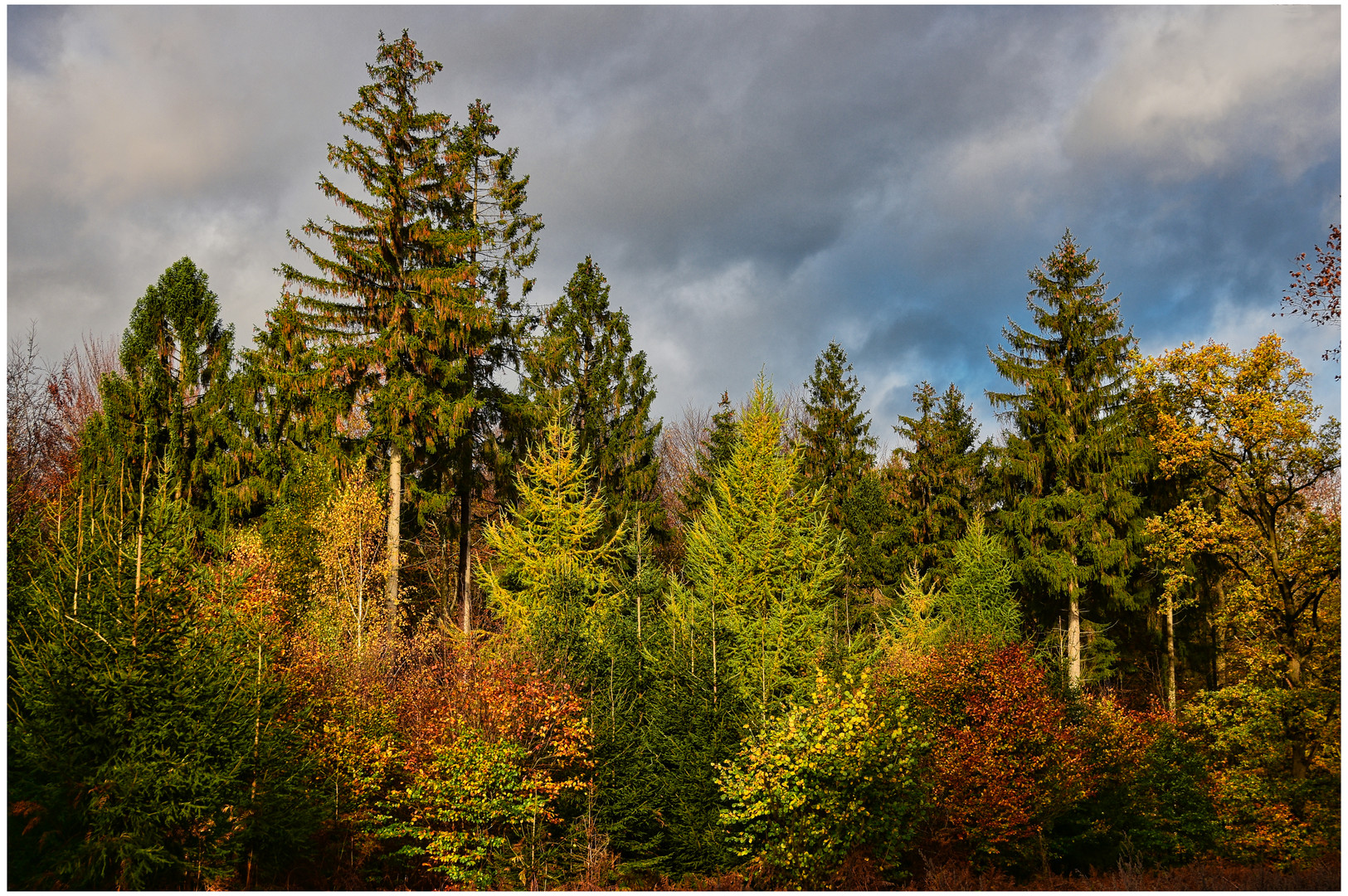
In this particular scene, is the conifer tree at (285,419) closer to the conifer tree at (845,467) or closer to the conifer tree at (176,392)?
the conifer tree at (176,392)

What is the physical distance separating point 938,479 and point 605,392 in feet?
51.1

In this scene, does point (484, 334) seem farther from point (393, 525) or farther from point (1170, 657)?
point (1170, 657)

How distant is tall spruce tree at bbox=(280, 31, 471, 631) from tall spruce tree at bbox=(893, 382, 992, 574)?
19.8 meters

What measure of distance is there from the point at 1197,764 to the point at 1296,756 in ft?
14.8

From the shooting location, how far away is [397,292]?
2322cm

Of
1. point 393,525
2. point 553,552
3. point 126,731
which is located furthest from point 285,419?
point 126,731

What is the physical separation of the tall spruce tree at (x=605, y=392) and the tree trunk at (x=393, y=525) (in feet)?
18.2

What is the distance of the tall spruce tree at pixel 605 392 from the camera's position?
88.2 feet

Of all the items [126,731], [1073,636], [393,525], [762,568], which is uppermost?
[393,525]

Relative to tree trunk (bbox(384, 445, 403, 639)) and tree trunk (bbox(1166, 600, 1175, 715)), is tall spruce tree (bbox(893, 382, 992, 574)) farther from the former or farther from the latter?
tree trunk (bbox(384, 445, 403, 639))

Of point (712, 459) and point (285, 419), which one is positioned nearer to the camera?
point (285, 419)

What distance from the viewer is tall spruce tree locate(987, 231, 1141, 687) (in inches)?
1066

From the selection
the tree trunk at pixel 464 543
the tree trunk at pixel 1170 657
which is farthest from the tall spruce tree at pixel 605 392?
the tree trunk at pixel 1170 657

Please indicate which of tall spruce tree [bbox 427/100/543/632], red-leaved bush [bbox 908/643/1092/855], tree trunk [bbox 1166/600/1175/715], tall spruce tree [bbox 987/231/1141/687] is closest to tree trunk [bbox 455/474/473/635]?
tall spruce tree [bbox 427/100/543/632]
